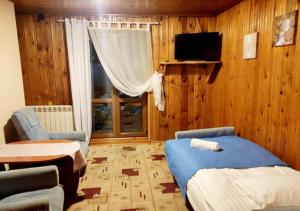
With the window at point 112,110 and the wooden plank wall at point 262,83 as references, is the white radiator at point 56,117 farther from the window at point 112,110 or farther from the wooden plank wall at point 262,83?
the wooden plank wall at point 262,83

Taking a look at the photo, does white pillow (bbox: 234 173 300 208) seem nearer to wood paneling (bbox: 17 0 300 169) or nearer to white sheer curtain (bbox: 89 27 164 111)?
wood paneling (bbox: 17 0 300 169)

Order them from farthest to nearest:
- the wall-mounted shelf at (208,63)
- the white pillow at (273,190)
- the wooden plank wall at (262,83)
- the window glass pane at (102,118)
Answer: the window glass pane at (102,118), the wall-mounted shelf at (208,63), the wooden plank wall at (262,83), the white pillow at (273,190)

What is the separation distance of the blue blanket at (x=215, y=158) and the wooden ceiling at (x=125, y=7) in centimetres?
199

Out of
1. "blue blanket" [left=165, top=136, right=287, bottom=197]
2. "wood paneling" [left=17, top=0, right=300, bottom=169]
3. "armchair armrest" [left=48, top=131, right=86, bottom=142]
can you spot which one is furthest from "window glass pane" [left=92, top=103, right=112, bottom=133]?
"blue blanket" [left=165, top=136, right=287, bottom=197]

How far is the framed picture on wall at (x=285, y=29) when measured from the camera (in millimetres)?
2195

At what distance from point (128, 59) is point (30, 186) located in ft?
8.45

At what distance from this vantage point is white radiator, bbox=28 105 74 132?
3754 millimetres

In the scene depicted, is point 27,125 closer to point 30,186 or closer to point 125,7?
point 30,186

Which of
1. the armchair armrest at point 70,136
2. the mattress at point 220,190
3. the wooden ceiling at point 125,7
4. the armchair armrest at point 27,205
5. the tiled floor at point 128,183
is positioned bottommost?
the tiled floor at point 128,183

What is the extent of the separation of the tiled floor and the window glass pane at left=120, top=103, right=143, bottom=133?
0.56 m

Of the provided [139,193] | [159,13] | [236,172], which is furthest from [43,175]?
→ [159,13]

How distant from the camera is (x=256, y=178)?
1.72 m

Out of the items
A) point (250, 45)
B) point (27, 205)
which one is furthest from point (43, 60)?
point (250, 45)

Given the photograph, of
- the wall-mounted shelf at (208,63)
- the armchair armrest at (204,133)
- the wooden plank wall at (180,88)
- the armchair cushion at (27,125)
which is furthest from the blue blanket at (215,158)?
the armchair cushion at (27,125)
